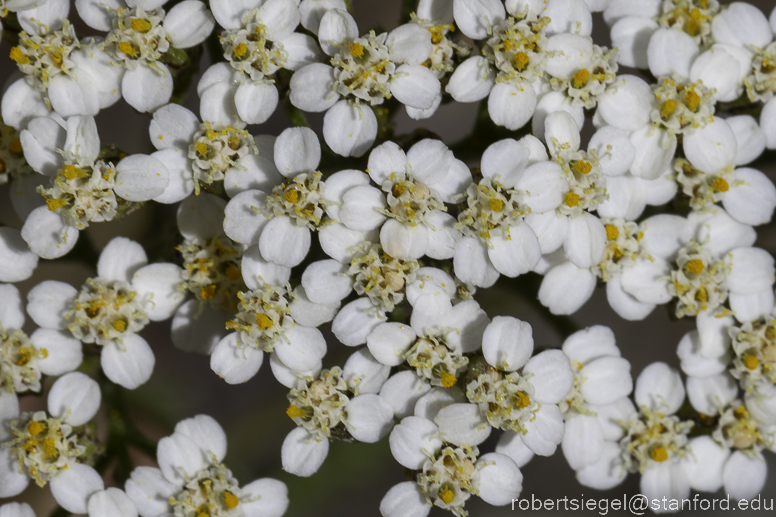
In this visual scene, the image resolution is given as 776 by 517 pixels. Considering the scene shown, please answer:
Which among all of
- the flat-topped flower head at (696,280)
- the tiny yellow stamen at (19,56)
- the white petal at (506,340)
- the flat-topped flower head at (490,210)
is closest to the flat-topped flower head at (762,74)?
the flat-topped flower head at (696,280)

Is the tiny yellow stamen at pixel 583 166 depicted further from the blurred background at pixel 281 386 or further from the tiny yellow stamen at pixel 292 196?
the tiny yellow stamen at pixel 292 196

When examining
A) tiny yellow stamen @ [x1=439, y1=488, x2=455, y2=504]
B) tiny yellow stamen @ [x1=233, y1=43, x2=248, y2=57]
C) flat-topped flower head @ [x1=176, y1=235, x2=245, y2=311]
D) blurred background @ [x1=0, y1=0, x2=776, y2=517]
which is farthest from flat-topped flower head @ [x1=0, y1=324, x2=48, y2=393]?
tiny yellow stamen @ [x1=439, y1=488, x2=455, y2=504]

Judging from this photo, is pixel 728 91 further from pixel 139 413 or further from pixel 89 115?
pixel 139 413

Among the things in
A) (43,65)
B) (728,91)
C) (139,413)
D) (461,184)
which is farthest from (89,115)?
(728,91)

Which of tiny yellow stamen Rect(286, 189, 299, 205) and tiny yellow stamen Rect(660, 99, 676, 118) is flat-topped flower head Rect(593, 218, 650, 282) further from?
tiny yellow stamen Rect(286, 189, 299, 205)

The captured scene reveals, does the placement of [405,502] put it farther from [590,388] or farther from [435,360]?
[590,388]

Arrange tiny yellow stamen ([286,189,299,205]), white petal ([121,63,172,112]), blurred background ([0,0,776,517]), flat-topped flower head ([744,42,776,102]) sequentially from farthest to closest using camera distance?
1. blurred background ([0,0,776,517])
2. flat-topped flower head ([744,42,776,102])
3. white petal ([121,63,172,112])
4. tiny yellow stamen ([286,189,299,205])

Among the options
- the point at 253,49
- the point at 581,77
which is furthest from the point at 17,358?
Result: the point at 581,77
